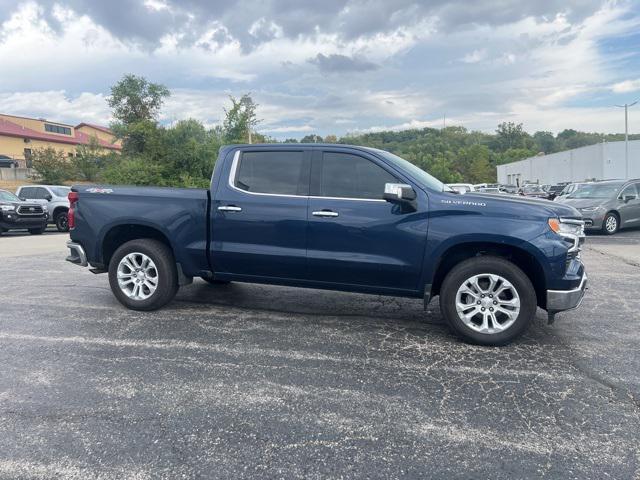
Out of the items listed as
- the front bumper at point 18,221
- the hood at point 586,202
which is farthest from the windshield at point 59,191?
the hood at point 586,202

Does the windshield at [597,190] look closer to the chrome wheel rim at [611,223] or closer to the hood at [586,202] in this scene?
the hood at [586,202]

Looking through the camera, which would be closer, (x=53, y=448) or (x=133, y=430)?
(x=53, y=448)

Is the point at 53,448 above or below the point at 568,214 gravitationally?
below

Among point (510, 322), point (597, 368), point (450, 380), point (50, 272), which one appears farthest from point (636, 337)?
point (50, 272)

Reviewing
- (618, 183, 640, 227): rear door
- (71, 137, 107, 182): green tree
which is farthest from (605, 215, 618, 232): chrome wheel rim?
(71, 137, 107, 182): green tree

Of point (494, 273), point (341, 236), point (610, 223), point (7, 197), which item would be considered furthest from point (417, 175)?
point (7, 197)

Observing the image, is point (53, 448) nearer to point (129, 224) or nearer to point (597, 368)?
point (129, 224)

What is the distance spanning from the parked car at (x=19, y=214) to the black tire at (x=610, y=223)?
726 inches

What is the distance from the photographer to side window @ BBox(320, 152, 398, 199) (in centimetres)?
475

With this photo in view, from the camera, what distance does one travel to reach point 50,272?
27.0 feet

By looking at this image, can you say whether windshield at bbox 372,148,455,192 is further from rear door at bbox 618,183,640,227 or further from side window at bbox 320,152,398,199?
rear door at bbox 618,183,640,227

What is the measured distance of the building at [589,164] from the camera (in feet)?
147

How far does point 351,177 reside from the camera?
485cm

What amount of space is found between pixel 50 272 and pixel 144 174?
27.7 meters
